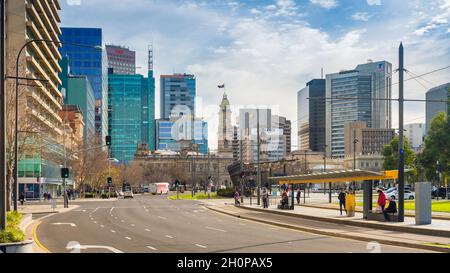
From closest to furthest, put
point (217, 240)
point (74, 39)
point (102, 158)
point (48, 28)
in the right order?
point (217, 240)
point (48, 28)
point (102, 158)
point (74, 39)

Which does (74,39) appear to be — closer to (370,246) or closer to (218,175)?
(218,175)

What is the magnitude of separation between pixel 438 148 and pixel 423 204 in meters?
61.2

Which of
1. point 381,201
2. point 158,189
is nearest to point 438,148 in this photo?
point 381,201

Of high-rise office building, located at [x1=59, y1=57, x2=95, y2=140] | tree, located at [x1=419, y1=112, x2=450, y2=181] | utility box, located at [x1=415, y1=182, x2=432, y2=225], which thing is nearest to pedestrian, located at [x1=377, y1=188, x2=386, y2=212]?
utility box, located at [x1=415, y1=182, x2=432, y2=225]

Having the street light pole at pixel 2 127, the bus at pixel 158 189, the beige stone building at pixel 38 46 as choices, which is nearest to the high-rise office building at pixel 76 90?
the bus at pixel 158 189

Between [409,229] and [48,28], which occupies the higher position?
[48,28]

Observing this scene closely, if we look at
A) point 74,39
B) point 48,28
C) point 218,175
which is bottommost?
point 218,175

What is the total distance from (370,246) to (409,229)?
7255 mm

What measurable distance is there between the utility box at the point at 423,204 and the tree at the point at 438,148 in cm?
5802

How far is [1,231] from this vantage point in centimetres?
1727

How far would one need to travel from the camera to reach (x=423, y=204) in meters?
30.9

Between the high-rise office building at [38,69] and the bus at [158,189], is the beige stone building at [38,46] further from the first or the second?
the bus at [158,189]

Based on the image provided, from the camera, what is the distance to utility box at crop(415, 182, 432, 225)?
30.8 meters
